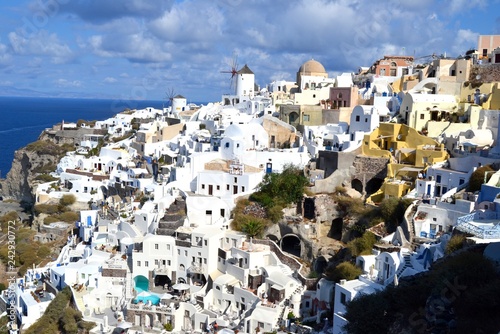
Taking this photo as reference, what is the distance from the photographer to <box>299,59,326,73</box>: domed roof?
5488 cm

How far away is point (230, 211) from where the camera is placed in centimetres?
3072

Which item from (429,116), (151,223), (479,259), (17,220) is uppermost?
(429,116)

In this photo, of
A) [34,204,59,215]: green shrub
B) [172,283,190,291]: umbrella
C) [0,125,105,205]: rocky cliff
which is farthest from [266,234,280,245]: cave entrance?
[0,125,105,205]: rocky cliff

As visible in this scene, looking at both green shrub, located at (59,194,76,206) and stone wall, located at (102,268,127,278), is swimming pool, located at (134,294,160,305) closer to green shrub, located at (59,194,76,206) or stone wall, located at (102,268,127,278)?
stone wall, located at (102,268,127,278)

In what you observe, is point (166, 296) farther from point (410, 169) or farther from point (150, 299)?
point (410, 169)

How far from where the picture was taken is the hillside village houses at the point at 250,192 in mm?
23141

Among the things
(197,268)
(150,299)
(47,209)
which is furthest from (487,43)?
(47,209)

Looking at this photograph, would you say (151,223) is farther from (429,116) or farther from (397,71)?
(397,71)

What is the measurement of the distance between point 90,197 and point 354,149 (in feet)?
70.2

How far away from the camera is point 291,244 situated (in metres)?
30.1

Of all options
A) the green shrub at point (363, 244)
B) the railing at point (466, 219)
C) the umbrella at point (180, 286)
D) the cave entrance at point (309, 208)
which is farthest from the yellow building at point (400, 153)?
the umbrella at point (180, 286)

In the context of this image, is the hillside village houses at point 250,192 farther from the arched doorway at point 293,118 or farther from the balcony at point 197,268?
the arched doorway at point 293,118

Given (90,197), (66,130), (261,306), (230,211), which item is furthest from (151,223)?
(66,130)

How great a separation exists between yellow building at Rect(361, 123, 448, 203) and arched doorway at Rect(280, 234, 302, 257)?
4873 millimetres
